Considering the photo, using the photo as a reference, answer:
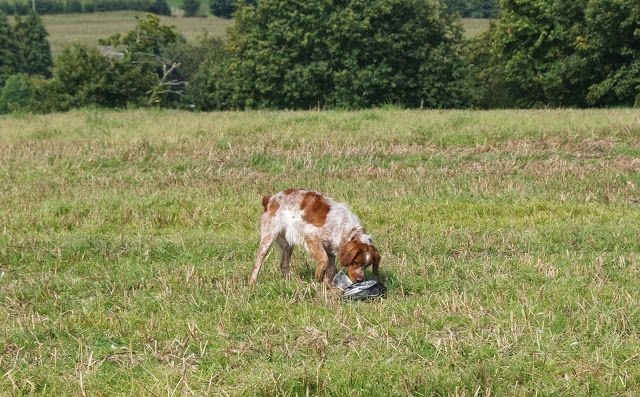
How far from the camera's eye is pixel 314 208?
26.8 feet

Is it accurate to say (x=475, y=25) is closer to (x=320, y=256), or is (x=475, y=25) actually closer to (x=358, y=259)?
(x=320, y=256)

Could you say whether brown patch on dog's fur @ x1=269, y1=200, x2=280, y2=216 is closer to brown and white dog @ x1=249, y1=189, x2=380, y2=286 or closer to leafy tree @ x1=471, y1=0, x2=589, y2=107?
brown and white dog @ x1=249, y1=189, x2=380, y2=286

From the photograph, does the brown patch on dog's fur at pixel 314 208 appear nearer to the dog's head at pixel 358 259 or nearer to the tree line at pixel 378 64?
the dog's head at pixel 358 259

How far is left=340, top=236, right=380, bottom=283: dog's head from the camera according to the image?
7.57m

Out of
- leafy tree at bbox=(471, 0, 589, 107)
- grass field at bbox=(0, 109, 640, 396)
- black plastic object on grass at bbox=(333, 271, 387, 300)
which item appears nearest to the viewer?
grass field at bbox=(0, 109, 640, 396)

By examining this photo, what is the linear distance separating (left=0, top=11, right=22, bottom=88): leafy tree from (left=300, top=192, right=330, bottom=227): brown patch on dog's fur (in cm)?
6629

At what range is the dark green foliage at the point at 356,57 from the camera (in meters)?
45.1

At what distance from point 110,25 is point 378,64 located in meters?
80.5

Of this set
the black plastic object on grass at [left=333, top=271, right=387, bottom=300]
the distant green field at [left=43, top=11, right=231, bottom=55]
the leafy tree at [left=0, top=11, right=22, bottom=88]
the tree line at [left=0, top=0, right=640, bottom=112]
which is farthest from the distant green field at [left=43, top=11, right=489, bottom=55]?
the black plastic object on grass at [left=333, top=271, right=387, bottom=300]

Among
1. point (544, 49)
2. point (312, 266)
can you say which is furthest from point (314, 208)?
point (544, 49)

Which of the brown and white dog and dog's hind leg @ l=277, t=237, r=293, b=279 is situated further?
dog's hind leg @ l=277, t=237, r=293, b=279

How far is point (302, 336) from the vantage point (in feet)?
19.9

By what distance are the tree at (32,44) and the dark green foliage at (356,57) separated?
124 feet

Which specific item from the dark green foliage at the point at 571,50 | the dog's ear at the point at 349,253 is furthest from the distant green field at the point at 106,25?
the dog's ear at the point at 349,253
